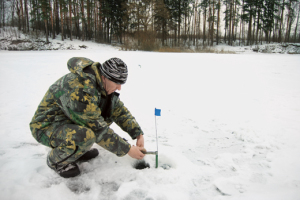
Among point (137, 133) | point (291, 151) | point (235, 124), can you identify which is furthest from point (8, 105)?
point (291, 151)

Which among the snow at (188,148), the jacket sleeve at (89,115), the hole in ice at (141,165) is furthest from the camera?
the hole in ice at (141,165)

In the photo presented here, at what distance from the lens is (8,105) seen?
3262 millimetres

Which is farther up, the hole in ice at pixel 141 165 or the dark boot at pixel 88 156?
the dark boot at pixel 88 156

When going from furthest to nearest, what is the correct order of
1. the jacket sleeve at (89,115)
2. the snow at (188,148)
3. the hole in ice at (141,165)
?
the hole in ice at (141,165)
the snow at (188,148)
the jacket sleeve at (89,115)

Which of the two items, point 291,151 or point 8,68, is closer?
point 291,151

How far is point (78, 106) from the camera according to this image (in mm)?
1316

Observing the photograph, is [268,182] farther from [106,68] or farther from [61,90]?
[61,90]

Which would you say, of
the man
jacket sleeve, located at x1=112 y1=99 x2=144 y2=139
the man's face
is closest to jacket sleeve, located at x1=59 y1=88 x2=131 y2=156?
the man

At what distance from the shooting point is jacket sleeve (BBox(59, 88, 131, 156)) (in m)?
1.32

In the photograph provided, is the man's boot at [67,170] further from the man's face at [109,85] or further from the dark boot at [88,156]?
the man's face at [109,85]

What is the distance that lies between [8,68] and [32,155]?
16.5 feet

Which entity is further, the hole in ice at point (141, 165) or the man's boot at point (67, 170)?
the hole in ice at point (141, 165)

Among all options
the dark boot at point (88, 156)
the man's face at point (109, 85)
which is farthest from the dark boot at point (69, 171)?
the man's face at point (109, 85)

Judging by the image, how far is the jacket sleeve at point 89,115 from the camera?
4.33 feet
